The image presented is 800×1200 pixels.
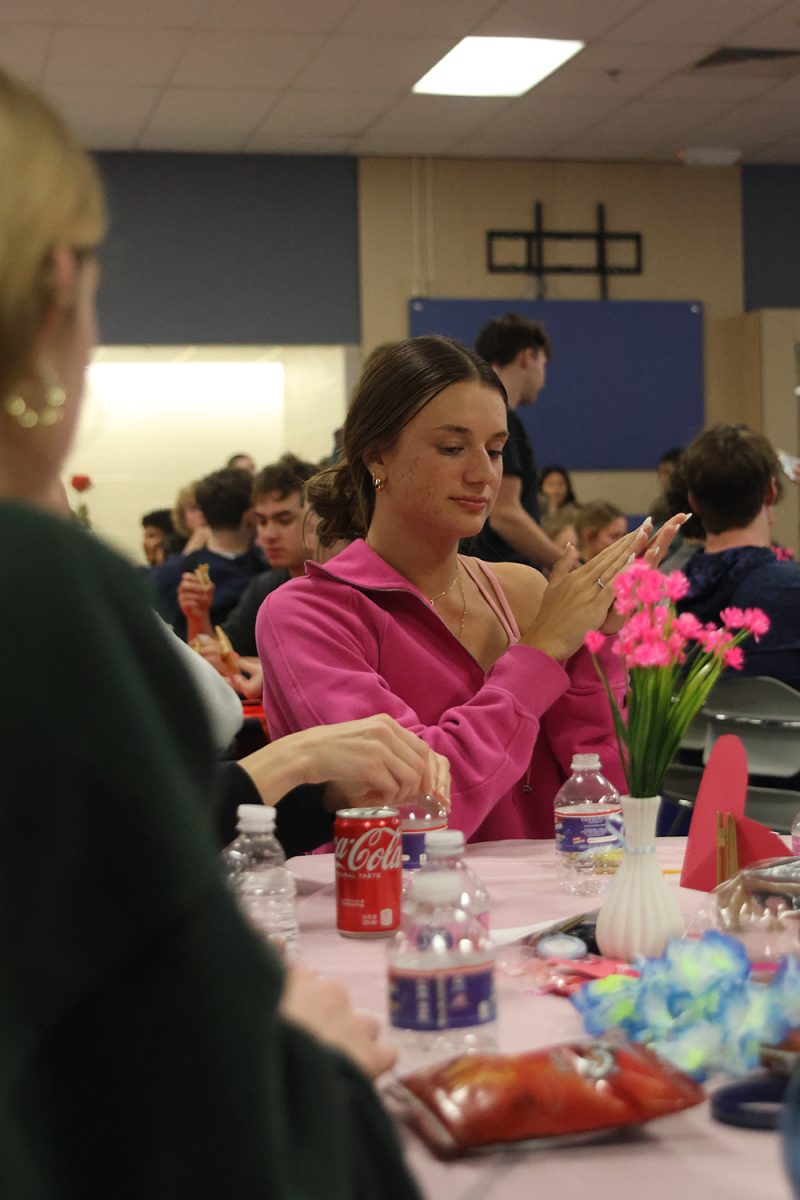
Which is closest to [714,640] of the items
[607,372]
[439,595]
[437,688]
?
[437,688]

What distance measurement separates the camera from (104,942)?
22.7 inches

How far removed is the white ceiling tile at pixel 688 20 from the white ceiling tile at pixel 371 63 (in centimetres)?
84

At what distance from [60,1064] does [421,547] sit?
70.3 inches

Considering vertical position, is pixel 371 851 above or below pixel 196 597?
below

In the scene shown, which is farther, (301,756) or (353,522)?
(353,522)

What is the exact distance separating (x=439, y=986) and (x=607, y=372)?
7.83 metres

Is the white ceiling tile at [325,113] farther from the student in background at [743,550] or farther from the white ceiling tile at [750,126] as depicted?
the student in background at [743,550]

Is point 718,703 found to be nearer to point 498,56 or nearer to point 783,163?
point 498,56

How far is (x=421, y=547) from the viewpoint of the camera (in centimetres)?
234

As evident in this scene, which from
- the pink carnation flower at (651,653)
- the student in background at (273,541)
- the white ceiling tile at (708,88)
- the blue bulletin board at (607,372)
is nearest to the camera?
the pink carnation flower at (651,653)

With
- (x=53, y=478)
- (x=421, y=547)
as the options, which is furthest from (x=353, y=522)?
(x=53, y=478)

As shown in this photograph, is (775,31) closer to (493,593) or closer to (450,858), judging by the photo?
(493,593)

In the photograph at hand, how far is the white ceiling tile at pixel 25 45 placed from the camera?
239 inches

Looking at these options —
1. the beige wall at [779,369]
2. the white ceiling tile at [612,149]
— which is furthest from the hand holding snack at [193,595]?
the beige wall at [779,369]
